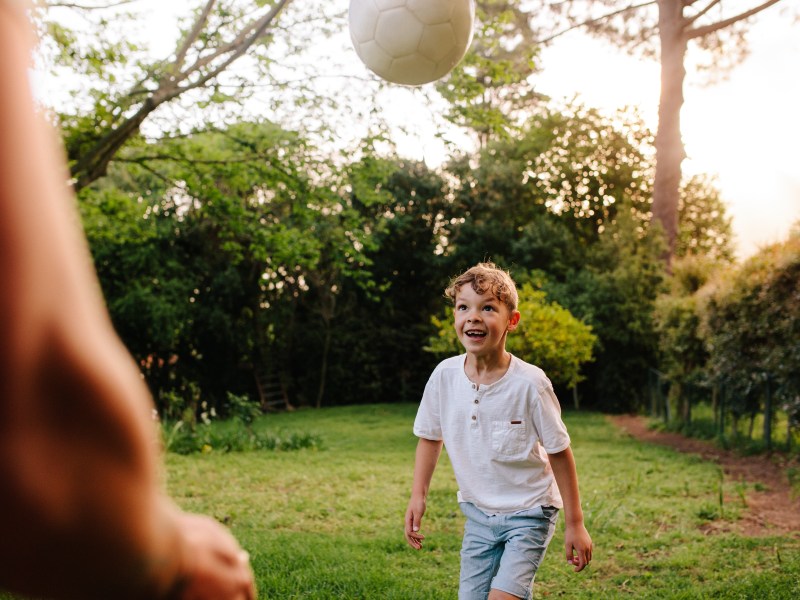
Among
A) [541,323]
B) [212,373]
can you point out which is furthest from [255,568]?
[212,373]

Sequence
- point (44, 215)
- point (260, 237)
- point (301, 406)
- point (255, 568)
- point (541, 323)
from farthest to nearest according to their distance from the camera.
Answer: point (301, 406)
point (541, 323)
point (260, 237)
point (255, 568)
point (44, 215)

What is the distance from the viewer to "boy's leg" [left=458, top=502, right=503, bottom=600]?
269 cm

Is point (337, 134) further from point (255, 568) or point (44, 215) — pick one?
point (44, 215)

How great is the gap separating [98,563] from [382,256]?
1706 centimetres

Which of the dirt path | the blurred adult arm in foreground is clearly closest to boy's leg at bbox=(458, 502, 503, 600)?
the blurred adult arm in foreground

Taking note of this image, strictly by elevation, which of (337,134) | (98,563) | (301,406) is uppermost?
(337,134)

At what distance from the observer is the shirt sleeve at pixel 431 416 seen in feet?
9.80

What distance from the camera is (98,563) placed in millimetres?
421

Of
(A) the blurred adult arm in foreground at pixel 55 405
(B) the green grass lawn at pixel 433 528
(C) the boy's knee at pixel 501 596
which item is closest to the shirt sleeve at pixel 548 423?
(C) the boy's knee at pixel 501 596

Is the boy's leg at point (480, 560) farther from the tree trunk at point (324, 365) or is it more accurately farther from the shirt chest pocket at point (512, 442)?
the tree trunk at point (324, 365)

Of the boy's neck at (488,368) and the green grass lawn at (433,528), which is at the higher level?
the boy's neck at (488,368)

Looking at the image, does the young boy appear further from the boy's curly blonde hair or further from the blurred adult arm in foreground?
the blurred adult arm in foreground

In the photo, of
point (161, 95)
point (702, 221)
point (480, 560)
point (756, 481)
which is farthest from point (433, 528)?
point (702, 221)

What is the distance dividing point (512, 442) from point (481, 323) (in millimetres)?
467
